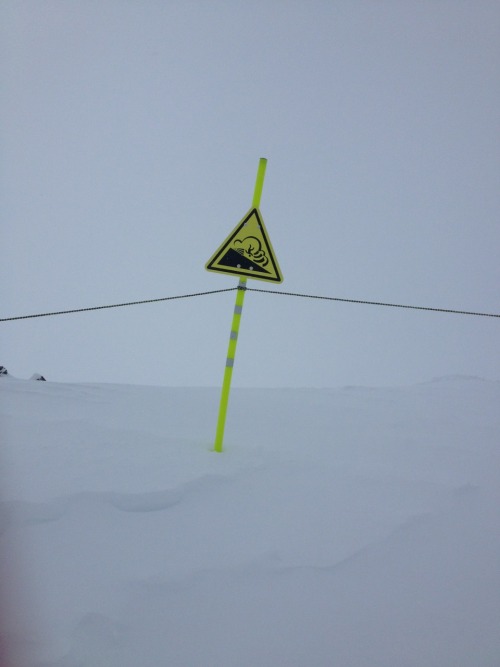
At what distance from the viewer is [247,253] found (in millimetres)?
3738

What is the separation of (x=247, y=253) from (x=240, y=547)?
176cm

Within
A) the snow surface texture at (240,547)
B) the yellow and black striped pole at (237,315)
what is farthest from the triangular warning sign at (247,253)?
the snow surface texture at (240,547)

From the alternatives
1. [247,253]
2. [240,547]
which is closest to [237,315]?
[247,253]

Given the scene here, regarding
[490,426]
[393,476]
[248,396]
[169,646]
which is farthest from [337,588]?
[248,396]

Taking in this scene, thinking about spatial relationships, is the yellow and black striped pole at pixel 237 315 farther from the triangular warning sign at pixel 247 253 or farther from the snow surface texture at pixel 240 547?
the snow surface texture at pixel 240 547

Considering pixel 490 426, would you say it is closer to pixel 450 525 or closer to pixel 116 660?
pixel 450 525

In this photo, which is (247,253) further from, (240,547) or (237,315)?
(240,547)

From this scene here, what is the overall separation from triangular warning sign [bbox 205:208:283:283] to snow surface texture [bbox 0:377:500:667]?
47.3 inches

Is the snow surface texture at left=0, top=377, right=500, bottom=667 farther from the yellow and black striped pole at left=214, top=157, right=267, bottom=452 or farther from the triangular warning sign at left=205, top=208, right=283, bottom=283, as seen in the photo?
the triangular warning sign at left=205, top=208, right=283, bottom=283

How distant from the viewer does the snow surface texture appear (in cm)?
236

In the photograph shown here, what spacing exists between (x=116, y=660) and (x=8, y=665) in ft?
1.29

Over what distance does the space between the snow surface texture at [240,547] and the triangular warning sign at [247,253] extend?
120cm

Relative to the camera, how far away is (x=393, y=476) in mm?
3859

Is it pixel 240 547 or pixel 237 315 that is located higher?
pixel 237 315
